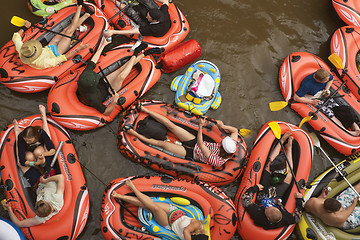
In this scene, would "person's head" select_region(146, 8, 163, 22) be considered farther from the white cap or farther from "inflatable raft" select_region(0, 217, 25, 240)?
"inflatable raft" select_region(0, 217, 25, 240)

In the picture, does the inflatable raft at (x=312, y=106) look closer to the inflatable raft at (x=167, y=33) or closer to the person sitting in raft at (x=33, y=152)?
the inflatable raft at (x=167, y=33)

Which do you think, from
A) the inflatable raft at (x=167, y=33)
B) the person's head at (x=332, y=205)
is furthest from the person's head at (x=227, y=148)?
the inflatable raft at (x=167, y=33)

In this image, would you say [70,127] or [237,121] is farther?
[237,121]

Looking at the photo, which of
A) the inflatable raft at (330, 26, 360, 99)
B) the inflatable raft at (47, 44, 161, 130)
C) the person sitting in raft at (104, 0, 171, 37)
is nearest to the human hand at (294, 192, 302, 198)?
the inflatable raft at (330, 26, 360, 99)

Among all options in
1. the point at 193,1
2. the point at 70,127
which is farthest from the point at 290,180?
the point at 193,1

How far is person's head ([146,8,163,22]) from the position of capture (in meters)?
4.61

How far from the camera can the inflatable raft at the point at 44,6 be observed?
4.91 metres

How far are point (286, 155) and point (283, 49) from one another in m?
2.37

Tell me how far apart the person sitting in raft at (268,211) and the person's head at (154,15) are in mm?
3135

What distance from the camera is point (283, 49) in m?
5.67

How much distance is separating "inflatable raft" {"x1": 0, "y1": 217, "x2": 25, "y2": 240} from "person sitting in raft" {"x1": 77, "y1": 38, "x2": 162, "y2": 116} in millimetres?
1859

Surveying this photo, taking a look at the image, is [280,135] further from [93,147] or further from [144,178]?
[93,147]

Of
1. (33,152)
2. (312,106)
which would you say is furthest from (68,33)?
(312,106)

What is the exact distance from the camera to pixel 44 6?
4.95m
